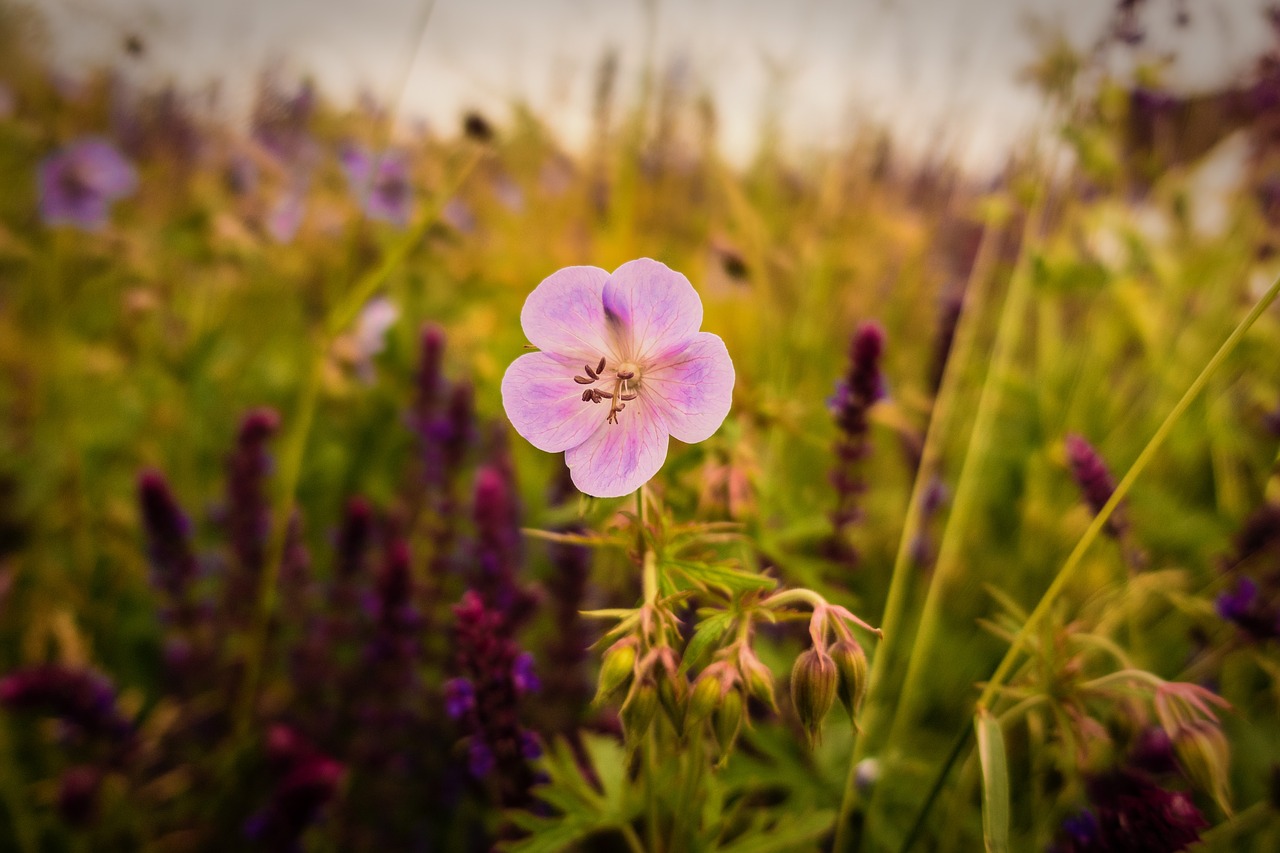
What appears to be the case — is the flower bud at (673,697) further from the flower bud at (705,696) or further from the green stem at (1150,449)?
the green stem at (1150,449)

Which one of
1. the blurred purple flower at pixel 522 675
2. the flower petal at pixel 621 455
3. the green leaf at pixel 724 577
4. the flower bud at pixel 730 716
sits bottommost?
the blurred purple flower at pixel 522 675

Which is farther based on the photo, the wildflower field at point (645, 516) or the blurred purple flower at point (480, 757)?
the blurred purple flower at point (480, 757)

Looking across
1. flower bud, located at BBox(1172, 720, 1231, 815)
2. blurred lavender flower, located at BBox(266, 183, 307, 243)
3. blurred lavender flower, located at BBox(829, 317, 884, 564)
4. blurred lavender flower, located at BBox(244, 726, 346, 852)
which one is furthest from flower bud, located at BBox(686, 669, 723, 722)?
blurred lavender flower, located at BBox(266, 183, 307, 243)

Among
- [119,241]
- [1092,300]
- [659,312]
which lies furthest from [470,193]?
[659,312]

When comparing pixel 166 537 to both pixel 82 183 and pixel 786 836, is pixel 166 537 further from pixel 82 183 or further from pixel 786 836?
pixel 82 183

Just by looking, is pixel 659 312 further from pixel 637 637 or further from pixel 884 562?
pixel 884 562

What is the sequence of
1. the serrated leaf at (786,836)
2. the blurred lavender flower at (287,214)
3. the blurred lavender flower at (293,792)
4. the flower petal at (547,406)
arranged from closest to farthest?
1. the flower petal at (547,406)
2. the serrated leaf at (786,836)
3. the blurred lavender flower at (293,792)
4. the blurred lavender flower at (287,214)

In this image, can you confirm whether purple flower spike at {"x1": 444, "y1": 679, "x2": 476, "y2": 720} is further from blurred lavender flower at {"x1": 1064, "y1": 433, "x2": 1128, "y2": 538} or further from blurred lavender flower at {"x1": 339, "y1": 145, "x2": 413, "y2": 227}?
blurred lavender flower at {"x1": 339, "y1": 145, "x2": 413, "y2": 227}

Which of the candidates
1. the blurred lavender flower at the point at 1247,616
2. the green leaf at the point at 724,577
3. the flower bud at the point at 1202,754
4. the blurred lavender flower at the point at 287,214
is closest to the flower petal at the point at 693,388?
the green leaf at the point at 724,577
